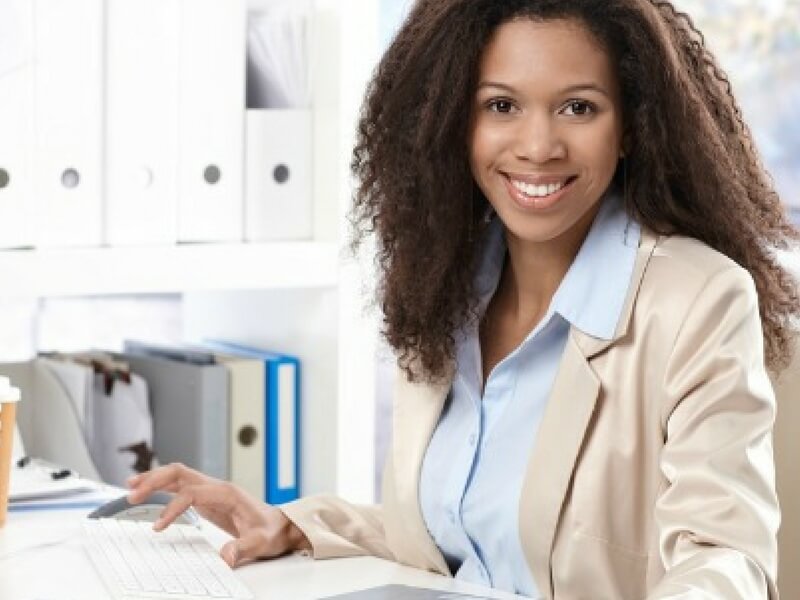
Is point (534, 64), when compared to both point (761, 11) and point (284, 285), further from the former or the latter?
point (761, 11)

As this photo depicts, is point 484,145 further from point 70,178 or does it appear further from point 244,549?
point 70,178

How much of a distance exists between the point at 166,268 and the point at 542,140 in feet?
2.77

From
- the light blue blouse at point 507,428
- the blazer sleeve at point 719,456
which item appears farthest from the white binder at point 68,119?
the blazer sleeve at point 719,456

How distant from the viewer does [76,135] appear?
2.24 m

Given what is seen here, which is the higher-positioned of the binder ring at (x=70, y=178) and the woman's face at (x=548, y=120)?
the woman's face at (x=548, y=120)

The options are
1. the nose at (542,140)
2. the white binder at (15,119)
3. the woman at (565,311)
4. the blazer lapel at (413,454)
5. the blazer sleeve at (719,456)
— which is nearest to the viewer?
the blazer sleeve at (719,456)

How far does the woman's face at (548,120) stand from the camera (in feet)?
5.38

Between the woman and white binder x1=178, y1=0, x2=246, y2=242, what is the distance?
54 centimetres

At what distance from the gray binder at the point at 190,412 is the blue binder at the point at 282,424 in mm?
72

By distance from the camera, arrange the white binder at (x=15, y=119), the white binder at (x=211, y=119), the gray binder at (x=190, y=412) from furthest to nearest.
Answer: the gray binder at (x=190, y=412), the white binder at (x=211, y=119), the white binder at (x=15, y=119)

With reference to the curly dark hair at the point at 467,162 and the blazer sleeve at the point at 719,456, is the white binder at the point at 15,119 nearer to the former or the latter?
the curly dark hair at the point at 467,162

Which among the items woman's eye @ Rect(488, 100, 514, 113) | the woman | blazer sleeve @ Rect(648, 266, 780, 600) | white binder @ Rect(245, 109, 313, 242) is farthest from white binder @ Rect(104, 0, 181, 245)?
blazer sleeve @ Rect(648, 266, 780, 600)

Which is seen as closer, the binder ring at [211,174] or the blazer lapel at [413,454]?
the blazer lapel at [413,454]

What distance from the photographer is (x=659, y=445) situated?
5.18ft
